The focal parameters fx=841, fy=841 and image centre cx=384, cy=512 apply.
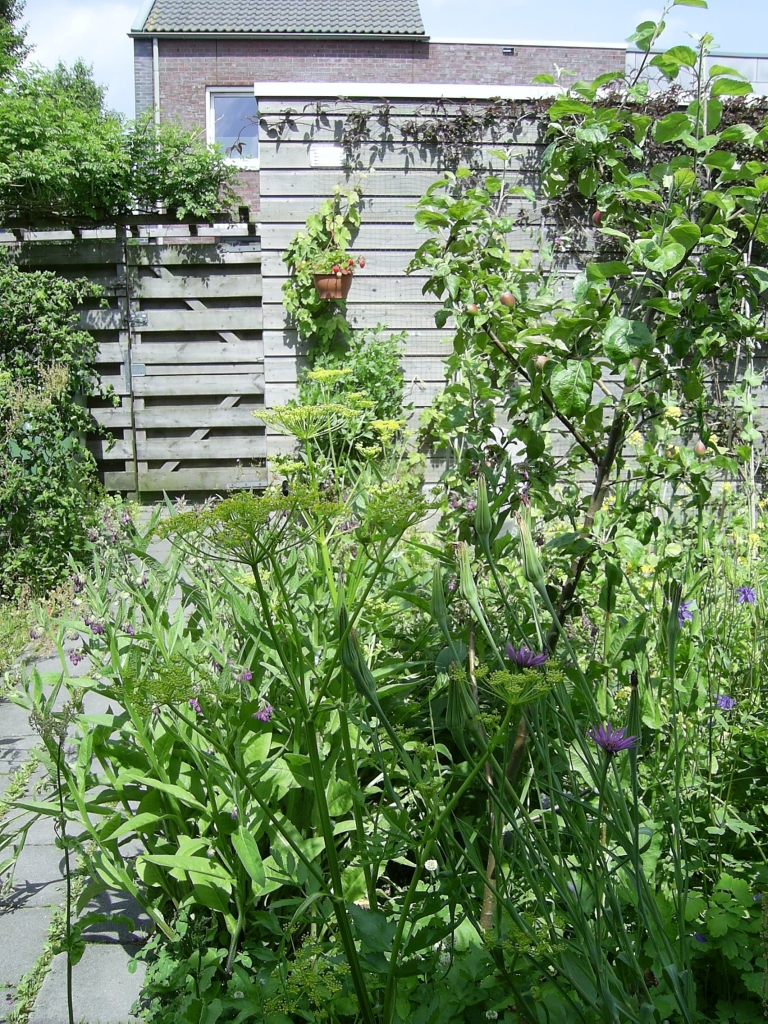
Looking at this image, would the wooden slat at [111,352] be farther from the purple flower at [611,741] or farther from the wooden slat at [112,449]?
the purple flower at [611,741]

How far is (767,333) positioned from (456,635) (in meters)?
0.86

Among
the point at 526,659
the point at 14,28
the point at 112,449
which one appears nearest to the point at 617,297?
the point at 526,659

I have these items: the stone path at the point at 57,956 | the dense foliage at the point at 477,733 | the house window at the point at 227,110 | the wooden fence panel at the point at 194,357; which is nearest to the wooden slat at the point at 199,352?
the wooden fence panel at the point at 194,357

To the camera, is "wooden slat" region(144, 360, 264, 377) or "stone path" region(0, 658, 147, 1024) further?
"wooden slat" region(144, 360, 264, 377)

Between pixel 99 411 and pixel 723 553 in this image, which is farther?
pixel 99 411

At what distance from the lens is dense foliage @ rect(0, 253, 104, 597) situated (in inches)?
158

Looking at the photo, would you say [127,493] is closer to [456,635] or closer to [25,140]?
[25,140]

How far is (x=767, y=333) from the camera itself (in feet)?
5.21

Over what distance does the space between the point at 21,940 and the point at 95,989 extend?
0.82 feet

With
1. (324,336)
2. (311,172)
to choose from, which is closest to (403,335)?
(324,336)

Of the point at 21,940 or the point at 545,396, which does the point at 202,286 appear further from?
the point at 21,940

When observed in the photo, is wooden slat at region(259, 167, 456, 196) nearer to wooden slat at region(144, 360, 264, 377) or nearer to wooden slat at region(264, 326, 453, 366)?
wooden slat at region(264, 326, 453, 366)

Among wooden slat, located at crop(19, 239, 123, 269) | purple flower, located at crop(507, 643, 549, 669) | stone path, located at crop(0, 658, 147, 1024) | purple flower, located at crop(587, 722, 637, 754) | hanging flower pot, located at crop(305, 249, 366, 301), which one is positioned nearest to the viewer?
purple flower, located at crop(587, 722, 637, 754)

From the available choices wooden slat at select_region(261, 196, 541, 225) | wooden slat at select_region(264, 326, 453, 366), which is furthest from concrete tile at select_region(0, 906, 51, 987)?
wooden slat at select_region(261, 196, 541, 225)
